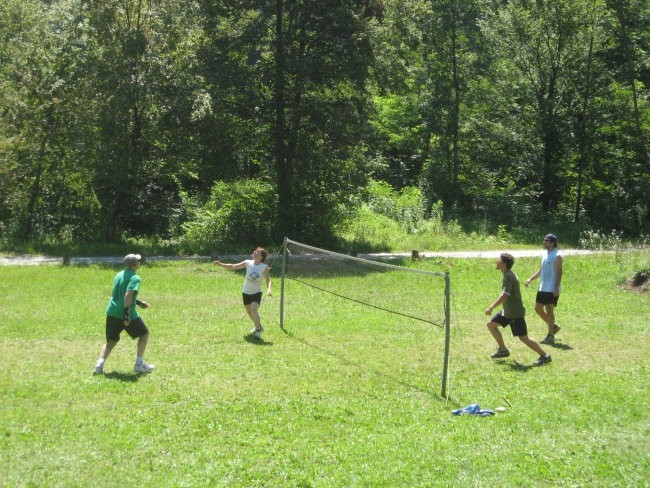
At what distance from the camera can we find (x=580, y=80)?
121 ft

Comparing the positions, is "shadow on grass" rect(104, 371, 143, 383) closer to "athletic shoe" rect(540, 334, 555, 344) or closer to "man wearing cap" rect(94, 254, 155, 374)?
"man wearing cap" rect(94, 254, 155, 374)

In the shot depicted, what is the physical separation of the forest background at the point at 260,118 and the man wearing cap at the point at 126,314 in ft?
51.7

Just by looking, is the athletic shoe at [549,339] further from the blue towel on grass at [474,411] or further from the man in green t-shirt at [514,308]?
the blue towel on grass at [474,411]

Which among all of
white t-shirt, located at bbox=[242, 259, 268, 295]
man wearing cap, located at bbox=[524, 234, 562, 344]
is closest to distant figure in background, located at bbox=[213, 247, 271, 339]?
white t-shirt, located at bbox=[242, 259, 268, 295]

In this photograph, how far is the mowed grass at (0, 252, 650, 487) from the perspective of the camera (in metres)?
7.14

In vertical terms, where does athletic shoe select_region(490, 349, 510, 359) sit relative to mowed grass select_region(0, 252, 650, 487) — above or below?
above

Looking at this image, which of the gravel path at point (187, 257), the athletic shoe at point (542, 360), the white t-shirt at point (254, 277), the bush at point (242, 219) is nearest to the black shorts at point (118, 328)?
the white t-shirt at point (254, 277)

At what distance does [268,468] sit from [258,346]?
5497 mm

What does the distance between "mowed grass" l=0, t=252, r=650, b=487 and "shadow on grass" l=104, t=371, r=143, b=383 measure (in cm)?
6

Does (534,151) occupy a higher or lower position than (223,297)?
higher

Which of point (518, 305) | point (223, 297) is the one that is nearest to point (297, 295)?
point (223, 297)

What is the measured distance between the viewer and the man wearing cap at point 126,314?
34.1 ft

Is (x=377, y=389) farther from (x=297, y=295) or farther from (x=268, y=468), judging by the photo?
(x=297, y=295)

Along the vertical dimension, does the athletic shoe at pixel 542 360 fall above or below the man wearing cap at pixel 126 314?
below
